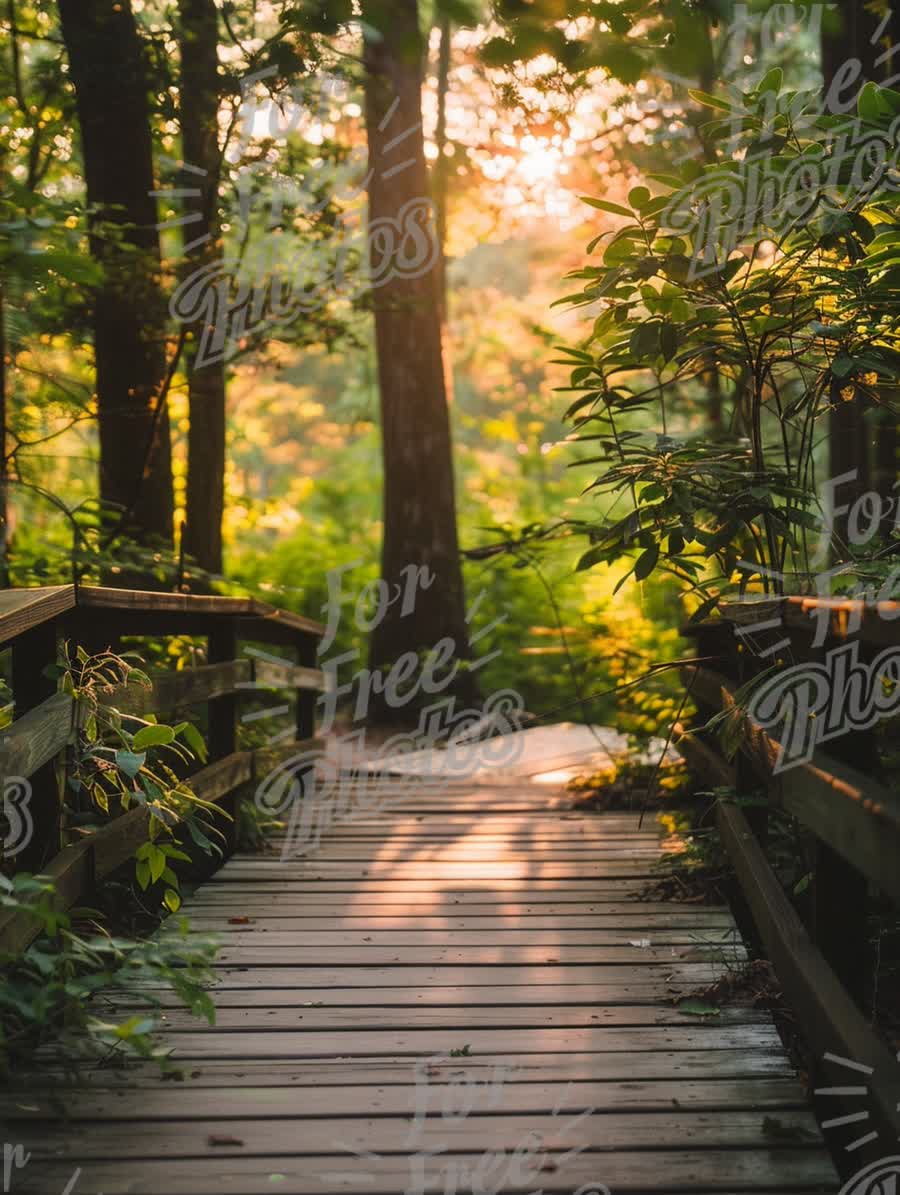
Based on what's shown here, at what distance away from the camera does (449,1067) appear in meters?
2.86

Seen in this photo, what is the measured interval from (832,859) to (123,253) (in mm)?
5448

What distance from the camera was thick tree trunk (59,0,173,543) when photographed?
6.64 meters

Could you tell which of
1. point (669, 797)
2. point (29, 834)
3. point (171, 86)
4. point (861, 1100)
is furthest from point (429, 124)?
point (861, 1100)

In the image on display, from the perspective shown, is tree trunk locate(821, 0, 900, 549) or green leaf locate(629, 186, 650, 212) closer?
green leaf locate(629, 186, 650, 212)

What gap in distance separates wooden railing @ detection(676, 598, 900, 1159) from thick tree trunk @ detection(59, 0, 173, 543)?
431 cm

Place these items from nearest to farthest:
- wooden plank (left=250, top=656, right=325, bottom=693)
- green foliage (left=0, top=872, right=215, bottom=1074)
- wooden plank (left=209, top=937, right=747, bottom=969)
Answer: green foliage (left=0, top=872, right=215, bottom=1074), wooden plank (left=209, top=937, right=747, bottom=969), wooden plank (left=250, top=656, right=325, bottom=693)

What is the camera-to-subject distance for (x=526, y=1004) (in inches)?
131

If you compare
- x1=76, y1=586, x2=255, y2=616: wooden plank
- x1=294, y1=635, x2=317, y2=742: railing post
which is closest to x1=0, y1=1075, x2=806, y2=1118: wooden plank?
x1=76, y1=586, x2=255, y2=616: wooden plank

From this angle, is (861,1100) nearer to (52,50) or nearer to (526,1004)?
(526,1004)

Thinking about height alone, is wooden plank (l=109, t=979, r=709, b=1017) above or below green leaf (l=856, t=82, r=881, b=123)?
below

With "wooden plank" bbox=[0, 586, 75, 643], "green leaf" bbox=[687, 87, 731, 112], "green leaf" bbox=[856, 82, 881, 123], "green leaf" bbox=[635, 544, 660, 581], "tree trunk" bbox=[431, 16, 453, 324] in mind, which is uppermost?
"tree trunk" bbox=[431, 16, 453, 324]

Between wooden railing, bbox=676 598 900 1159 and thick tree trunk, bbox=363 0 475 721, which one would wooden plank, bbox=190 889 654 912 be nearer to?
wooden railing, bbox=676 598 900 1159

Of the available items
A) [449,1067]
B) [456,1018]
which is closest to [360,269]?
[456,1018]

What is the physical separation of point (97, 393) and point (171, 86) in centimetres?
186
